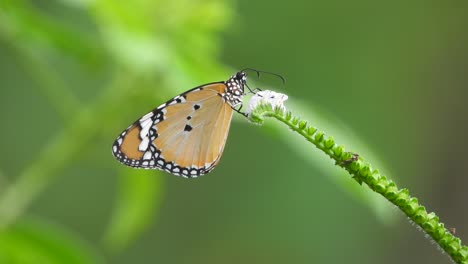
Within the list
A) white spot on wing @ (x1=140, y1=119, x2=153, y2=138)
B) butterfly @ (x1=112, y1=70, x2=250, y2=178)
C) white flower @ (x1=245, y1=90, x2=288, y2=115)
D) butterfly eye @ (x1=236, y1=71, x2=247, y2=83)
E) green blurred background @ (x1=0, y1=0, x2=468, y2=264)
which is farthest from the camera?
green blurred background @ (x1=0, y1=0, x2=468, y2=264)

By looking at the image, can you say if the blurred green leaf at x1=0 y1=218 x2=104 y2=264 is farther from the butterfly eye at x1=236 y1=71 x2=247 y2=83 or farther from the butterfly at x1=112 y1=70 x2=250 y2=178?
the butterfly eye at x1=236 y1=71 x2=247 y2=83

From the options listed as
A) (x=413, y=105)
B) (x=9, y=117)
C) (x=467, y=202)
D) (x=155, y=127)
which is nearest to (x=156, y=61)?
(x=155, y=127)

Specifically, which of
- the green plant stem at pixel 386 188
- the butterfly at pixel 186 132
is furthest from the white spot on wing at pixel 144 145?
the green plant stem at pixel 386 188

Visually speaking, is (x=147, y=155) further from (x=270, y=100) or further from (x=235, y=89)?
(x=270, y=100)

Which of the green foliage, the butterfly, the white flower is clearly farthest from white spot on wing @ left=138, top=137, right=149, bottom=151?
the white flower

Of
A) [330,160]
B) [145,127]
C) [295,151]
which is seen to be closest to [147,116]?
[145,127]

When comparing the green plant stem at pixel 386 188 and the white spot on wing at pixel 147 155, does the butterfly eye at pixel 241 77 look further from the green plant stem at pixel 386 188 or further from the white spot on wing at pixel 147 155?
the green plant stem at pixel 386 188
